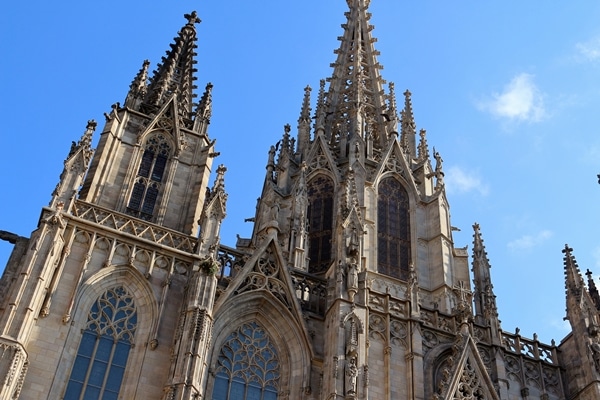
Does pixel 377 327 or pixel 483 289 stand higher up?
pixel 483 289

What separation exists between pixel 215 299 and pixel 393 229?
12145mm

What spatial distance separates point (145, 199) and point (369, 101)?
63.5 feet

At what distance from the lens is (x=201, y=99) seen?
30781 mm

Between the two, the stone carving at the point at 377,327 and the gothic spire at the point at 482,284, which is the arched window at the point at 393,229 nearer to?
the gothic spire at the point at 482,284

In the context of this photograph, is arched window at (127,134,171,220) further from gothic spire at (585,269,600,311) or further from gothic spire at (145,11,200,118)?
gothic spire at (585,269,600,311)

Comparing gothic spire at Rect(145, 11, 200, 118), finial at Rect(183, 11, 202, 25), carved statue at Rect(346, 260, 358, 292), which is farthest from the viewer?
finial at Rect(183, 11, 202, 25)

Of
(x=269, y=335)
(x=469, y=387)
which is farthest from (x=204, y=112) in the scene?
(x=469, y=387)

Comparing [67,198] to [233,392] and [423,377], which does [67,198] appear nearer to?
[233,392]

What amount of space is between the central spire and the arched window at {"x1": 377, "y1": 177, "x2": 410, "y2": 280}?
3.70 meters

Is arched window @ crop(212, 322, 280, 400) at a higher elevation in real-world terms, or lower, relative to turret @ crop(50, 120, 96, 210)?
lower

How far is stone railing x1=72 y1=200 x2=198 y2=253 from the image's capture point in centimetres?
2258

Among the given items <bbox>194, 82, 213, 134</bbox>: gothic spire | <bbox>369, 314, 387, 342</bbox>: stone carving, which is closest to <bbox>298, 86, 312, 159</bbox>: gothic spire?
<bbox>194, 82, 213, 134</bbox>: gothic spire

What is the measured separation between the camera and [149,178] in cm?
2595

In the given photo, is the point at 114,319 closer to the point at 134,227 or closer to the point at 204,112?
the point at 134,227
